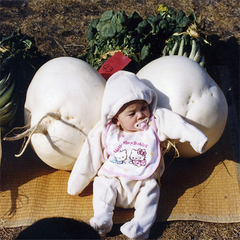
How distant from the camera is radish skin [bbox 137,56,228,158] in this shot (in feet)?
8.36

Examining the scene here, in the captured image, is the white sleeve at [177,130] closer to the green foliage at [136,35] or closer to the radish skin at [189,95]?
the radish skin at [189,95]

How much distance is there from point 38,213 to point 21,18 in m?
3.21

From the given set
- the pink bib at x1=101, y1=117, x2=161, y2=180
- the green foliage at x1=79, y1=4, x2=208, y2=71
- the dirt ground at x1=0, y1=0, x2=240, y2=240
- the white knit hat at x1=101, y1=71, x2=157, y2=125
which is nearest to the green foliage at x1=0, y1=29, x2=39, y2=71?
the dirt ground at x1=0, y1=0, x2=240, y2=240

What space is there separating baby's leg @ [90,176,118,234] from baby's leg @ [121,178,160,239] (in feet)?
0.46

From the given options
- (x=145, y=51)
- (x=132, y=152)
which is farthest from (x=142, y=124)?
(x=145, y=51)

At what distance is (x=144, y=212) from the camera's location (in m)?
2.32

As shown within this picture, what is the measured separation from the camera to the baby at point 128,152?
232cm

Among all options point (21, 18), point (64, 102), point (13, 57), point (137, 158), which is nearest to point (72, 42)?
point (21, 18)

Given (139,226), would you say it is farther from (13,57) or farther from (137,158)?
(13,57)

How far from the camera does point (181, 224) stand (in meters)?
2.49

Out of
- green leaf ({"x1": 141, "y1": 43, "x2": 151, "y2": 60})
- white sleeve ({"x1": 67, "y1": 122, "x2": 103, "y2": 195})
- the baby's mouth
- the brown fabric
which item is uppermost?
green leaf ({"x1": 141, "y1": 43, "x2": 151, "y2": 60})

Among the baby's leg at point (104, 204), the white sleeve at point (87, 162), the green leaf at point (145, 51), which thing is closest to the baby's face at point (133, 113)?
the white sleeve at point (87, 162)

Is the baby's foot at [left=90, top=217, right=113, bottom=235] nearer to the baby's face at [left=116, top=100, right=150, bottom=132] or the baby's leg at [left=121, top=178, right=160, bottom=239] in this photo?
the baby's leg at [left=121, top=178, right=160, bottom=239]

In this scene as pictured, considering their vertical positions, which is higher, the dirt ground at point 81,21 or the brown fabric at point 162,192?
the dirt ground at point 81,21
